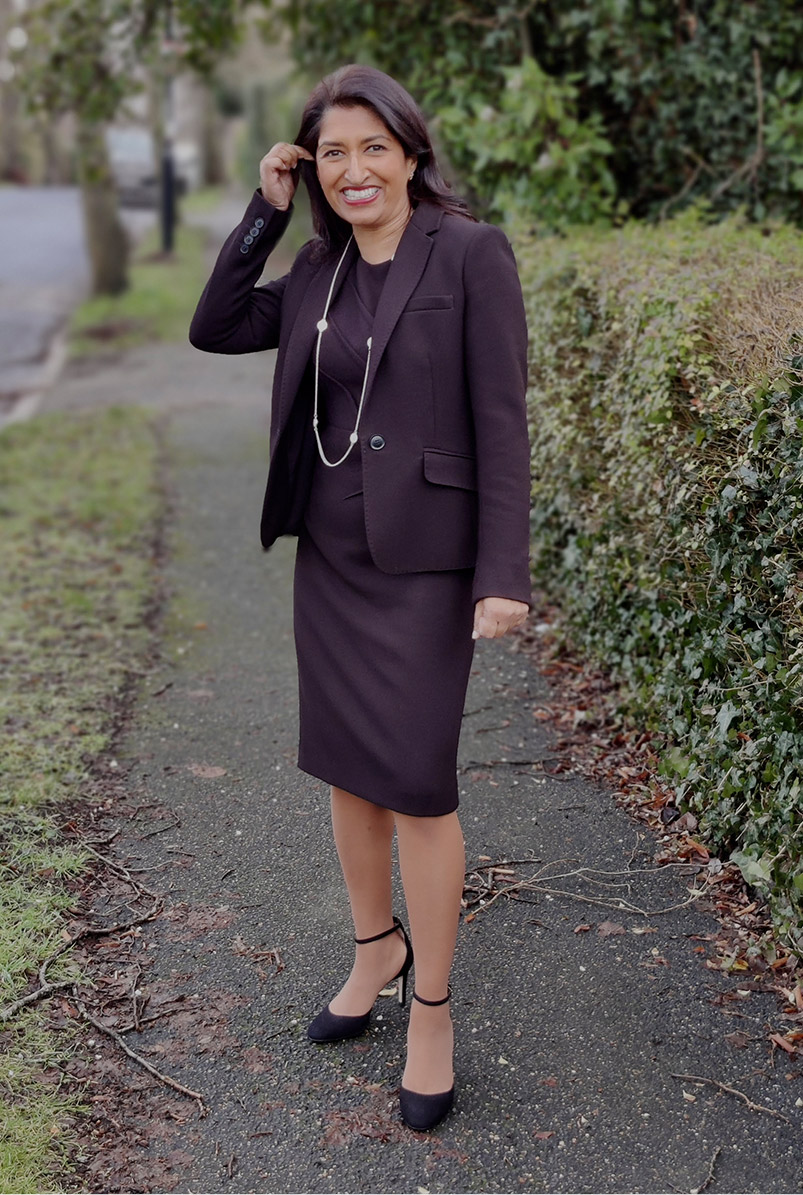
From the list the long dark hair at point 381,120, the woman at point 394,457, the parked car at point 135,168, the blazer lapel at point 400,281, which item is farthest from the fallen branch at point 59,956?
the parked car at point 135,168

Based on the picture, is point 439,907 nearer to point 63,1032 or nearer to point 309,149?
point 63,1032

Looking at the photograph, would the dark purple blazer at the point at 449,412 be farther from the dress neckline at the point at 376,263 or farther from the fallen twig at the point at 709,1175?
the fallen twig at the point at 709,1175

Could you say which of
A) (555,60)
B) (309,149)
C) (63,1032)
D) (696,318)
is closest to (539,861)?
(63,1032)

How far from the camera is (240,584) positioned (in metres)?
6.43

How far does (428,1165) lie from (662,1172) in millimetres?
491

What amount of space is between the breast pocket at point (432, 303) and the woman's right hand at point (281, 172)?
450 millimetres

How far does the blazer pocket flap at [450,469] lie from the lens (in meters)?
2.60

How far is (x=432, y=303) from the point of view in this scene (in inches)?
102

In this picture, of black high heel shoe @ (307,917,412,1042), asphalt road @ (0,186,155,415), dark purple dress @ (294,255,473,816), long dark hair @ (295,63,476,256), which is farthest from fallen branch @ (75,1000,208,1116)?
asphalt road @ (0,186,155,415)

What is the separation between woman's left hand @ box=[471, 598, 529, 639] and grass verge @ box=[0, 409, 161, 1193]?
4.69ft

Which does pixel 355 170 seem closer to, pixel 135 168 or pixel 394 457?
pixel 394 457

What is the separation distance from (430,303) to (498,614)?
0.66 meters

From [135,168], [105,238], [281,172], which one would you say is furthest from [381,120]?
[135,168]

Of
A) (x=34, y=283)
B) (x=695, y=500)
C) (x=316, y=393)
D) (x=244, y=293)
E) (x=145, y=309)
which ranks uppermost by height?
(x=244, y=293)
